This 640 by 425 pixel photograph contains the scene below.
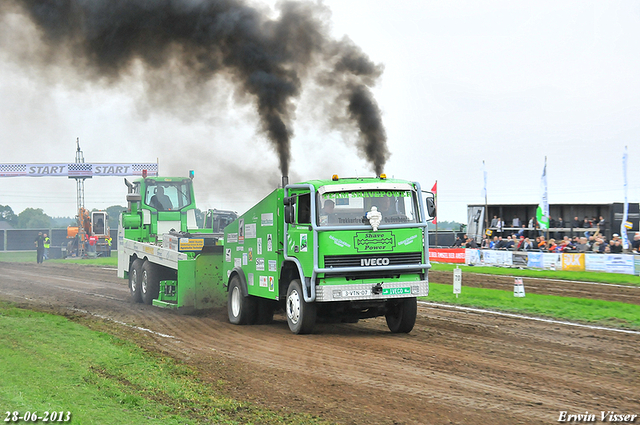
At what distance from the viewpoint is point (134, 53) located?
52.6ft

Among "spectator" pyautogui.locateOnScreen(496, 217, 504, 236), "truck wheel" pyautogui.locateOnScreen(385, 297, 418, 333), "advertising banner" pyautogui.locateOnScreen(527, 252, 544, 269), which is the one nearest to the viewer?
"truck wheel" pyautogui.locateOnScreen(385, 297, 418, 333)

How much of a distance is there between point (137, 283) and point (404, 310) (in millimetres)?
9294

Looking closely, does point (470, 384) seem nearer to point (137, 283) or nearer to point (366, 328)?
point (366, 328)

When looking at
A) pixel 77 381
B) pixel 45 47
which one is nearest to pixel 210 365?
pixel 77 381

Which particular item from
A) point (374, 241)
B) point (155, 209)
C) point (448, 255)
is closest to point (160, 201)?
point (155, 209)

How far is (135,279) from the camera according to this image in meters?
18.5

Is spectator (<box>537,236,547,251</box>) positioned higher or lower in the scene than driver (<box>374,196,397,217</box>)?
lower

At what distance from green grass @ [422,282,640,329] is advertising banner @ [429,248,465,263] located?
47.5ft

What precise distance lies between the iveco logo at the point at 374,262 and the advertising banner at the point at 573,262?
19428 millimetres

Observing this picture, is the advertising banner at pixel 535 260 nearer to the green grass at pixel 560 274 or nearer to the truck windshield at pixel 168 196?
the green grass at pixel 560 274

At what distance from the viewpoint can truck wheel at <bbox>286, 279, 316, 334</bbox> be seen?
11.3 m

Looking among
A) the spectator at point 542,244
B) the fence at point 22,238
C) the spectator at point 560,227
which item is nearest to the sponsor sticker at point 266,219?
the spectator at point 542,244

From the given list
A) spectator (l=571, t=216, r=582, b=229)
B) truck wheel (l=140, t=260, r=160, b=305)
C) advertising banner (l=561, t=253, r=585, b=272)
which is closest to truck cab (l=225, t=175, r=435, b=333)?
truck wheel (l=140, t=260, r=160, b=305)

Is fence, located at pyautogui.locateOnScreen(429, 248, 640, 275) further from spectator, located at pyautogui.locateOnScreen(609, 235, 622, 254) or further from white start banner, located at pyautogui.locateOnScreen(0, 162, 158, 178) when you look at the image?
white start banner, located at pyautogui.locateOnScreen(0, 162, 158, 178)
